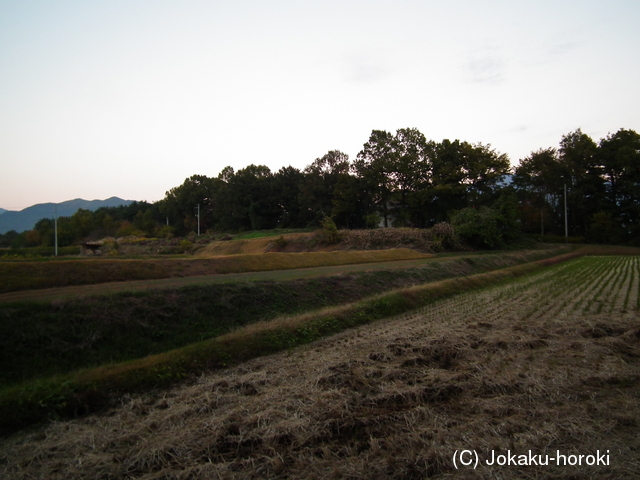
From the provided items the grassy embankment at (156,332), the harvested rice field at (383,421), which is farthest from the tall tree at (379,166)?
the harvested rice field at (383,421)

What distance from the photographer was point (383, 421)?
18.4 ft

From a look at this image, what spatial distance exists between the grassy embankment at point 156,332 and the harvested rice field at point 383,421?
24.8 inches

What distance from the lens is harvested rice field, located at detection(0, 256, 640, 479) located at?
14.9ft

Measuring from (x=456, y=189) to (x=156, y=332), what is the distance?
178 feet

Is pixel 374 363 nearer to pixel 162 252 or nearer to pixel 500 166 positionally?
pixel 162 252

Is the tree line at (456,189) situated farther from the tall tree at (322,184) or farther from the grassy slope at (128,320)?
the grassy slope at (128,320)

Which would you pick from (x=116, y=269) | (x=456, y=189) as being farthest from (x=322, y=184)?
(x=116, y=269)

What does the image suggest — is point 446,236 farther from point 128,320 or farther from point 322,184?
point 128,320

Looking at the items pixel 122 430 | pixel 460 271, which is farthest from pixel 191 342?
pixel 460 271

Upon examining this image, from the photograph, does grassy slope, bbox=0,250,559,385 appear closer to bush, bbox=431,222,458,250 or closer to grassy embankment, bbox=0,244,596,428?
grassy embankment, bbox=0,244,596,428

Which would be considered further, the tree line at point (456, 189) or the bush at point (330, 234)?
the tree line at point (456, 189)

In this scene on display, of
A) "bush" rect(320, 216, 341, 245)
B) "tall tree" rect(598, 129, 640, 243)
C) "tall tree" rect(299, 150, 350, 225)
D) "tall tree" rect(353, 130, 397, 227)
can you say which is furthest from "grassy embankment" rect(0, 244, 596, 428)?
"tall tree" rect(598, 129, 640, 243)

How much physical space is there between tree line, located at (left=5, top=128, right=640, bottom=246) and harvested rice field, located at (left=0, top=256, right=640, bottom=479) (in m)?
43.3

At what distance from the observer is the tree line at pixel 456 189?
5916cm
